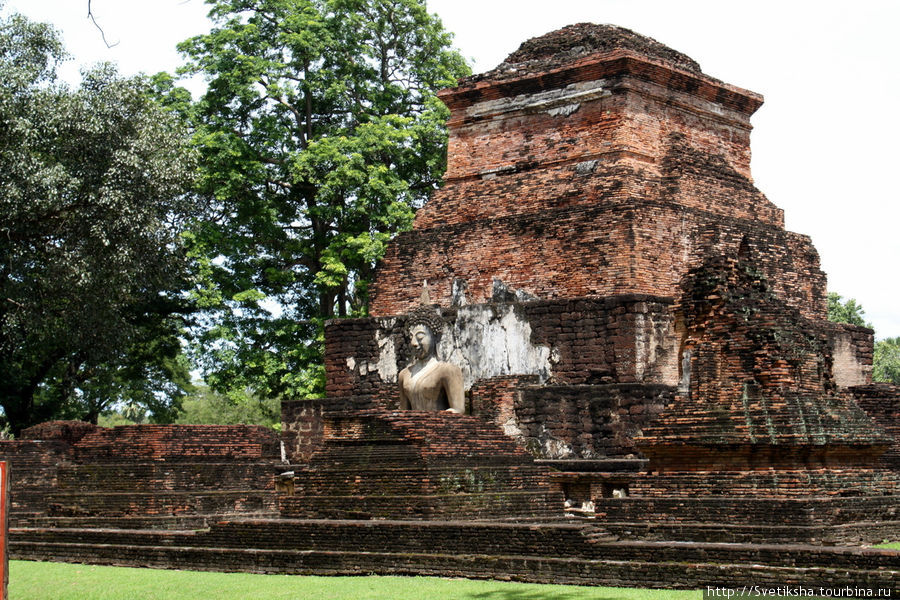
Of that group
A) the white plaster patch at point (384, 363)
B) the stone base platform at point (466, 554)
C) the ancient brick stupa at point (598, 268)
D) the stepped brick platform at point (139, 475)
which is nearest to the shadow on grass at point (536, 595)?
the stone base platform at point (466, 554)

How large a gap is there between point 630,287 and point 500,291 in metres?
2.08

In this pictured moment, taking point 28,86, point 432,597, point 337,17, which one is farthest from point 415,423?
point 337,17

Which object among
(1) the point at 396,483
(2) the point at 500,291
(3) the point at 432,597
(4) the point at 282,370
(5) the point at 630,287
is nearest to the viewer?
(3) the point at 432,597

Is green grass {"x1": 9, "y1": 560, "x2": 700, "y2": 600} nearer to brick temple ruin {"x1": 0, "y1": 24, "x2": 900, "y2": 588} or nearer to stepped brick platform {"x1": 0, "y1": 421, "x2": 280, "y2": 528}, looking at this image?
brick temple ruin {"x1": 0, "y1": 24, "x2": 900, "y2": 588}

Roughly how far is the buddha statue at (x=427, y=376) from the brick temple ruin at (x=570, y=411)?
12.0 inches

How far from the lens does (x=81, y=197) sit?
2234 centimetres

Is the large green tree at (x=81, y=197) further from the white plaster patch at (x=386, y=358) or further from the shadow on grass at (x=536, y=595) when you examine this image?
the shadow on grass at (x=536, y=595)

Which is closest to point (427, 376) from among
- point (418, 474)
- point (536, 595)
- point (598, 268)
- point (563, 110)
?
point (418, 474)

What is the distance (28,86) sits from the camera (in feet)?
72.4

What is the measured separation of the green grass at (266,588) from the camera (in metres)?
10.4

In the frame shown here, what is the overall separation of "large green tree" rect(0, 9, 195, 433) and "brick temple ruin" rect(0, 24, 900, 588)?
13.9 ft

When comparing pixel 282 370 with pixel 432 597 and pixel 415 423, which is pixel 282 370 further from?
pixel 432 597

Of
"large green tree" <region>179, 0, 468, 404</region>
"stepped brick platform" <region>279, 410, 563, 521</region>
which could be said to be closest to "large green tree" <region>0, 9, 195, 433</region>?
"large green tree" <region>179, 0, 468, 404</region>

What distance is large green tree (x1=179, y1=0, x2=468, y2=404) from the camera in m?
25.5
